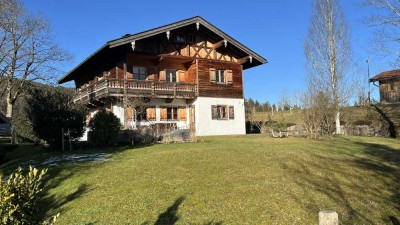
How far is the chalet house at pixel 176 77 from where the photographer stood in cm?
2831

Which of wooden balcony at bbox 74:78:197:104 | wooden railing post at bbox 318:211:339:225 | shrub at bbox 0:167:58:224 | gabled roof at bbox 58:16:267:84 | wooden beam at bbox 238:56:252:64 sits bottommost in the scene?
wooden railing post at bbox 318:211:339:225

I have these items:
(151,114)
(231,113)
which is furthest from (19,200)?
(231,113)

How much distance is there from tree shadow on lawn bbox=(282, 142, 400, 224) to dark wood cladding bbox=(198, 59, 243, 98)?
18276 mm

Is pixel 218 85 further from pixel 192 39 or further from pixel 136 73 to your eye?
pixel 136 73

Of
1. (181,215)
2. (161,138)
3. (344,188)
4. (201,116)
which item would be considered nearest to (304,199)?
(344,188)

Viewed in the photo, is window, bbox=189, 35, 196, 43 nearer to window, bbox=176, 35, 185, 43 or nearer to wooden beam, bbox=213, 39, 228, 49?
window, bbox=176, 35, 185, 43

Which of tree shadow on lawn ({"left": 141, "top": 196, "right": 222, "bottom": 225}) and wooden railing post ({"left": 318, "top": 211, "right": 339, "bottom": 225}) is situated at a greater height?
wooden railing post ({"left": 318, "top": 211, "right": 339, "bottom": 225})

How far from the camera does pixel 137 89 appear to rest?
28297 millimetres

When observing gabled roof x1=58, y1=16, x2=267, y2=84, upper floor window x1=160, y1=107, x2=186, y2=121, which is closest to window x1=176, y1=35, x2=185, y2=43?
gabled roof x1=58, y1=16, x2=267, y2=84

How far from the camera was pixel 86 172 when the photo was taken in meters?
12.4

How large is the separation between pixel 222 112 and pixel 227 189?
2349 centimetres

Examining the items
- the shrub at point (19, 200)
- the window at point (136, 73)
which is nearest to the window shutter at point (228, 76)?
the window at point (136, 73)

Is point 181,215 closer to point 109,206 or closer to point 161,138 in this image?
point 109,206

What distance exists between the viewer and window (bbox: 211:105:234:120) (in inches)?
1271
